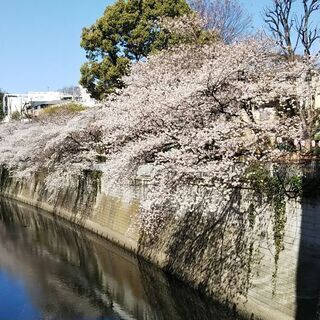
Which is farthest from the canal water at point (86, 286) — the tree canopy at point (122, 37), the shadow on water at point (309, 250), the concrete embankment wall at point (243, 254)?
the tree canopy at point (122, 37)

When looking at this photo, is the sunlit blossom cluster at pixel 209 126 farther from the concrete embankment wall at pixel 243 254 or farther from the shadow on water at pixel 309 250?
the shadow on water at pixel 309 250

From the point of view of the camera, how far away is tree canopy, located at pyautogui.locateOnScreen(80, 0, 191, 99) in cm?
2525

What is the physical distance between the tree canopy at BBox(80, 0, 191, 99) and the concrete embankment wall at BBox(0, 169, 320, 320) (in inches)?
355

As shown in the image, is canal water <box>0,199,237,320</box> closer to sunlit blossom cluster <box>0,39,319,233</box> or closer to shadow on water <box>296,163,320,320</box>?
sunlit blossom cluster <box>0,39,319,233</box>

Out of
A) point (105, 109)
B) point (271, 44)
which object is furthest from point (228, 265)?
point (105, 109)

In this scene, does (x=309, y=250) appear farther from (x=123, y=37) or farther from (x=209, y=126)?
(x=123, y=37)

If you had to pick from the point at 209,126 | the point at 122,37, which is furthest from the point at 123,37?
the point at 209,126

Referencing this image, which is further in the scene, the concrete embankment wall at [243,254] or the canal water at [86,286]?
the canal water at [86,286]

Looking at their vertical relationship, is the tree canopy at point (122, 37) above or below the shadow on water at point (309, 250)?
above

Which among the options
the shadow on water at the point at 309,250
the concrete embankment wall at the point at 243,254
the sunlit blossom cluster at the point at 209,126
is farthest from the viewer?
the sunlit blossom cluster at the point at 209,126

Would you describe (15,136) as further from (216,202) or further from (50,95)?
(50,95)

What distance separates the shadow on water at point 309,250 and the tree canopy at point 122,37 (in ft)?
53.9

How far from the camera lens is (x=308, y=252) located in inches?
386

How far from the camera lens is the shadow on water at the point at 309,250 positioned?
374 inches
